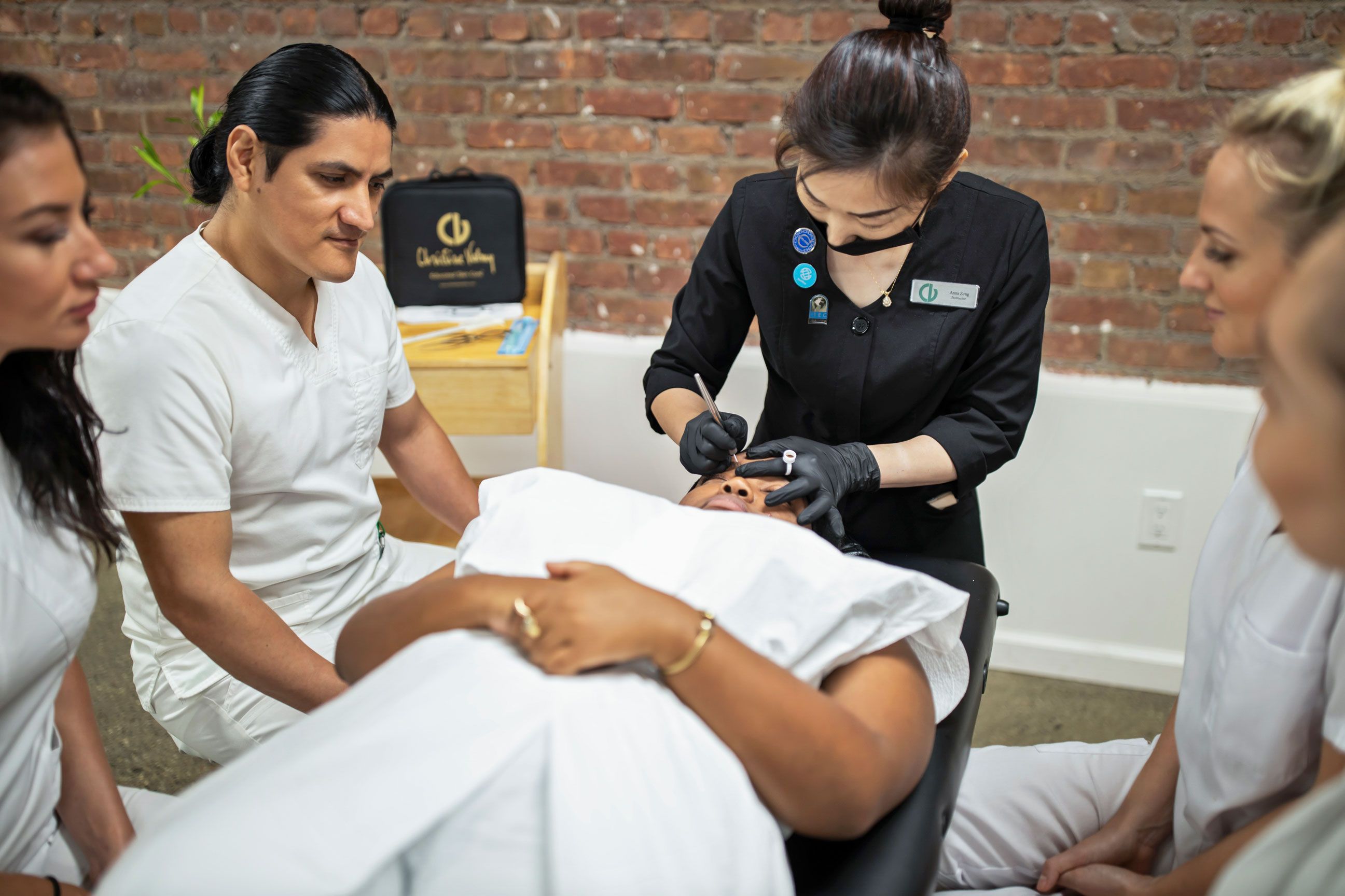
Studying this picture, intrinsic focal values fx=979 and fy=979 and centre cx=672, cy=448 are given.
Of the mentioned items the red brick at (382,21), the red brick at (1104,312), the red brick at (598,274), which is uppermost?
the red brick at (382,21)

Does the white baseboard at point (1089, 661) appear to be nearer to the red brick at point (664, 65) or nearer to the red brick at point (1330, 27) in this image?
the red brick at point (1330, 27)

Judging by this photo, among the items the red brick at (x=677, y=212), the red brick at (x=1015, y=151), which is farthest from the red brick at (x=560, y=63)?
the red brick at (x=1015, y=151)

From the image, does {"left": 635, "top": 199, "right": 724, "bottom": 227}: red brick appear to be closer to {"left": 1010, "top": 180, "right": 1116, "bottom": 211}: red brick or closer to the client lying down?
{"left": 1010, "top": 180, "right": 1116, "bottom": 211}: red brick

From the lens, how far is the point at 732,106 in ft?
7.79

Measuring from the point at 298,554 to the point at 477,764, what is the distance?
2.50 ft

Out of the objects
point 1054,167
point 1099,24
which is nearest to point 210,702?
point 1054,167

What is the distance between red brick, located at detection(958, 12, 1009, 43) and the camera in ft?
7.06

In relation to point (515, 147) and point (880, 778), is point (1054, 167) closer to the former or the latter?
point (515, 147)

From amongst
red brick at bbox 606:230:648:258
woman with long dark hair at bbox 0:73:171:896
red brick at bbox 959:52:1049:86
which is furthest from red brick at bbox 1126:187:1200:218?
woman with long dark hair at bbox 0:73:171:896

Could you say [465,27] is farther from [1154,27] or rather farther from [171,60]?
[1154,27]

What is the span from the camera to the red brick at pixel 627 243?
2.56m

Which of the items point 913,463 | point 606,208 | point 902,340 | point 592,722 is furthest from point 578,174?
point 592,722

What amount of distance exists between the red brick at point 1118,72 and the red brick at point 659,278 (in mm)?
998

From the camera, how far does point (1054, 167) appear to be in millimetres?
2219
